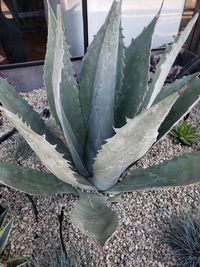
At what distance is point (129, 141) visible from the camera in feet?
2.09

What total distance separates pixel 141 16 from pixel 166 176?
189cm

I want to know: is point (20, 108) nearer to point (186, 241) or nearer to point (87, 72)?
point (87, 72)

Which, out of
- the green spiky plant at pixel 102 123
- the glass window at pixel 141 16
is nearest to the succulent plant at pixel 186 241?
the green spiky plant at pixel 102 123

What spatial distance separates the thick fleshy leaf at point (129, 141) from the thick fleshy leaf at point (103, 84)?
0.14 meters

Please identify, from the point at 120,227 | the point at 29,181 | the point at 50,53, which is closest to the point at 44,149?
the point at 29,181

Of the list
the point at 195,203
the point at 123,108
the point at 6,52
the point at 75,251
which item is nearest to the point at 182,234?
the point at 195,203

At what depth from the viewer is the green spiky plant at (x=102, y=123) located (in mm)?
677

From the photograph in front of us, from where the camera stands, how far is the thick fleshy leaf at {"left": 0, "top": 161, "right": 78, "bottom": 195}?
765mm

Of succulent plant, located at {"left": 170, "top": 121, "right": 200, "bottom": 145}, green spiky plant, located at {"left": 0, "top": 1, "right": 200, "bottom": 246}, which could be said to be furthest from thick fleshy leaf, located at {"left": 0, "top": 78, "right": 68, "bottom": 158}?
succulent plant, located at {"left": 170, "top": 121, "right": 200, "bottom": 145}

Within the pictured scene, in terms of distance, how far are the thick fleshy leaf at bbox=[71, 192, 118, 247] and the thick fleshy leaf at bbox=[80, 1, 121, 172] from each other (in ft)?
0.44

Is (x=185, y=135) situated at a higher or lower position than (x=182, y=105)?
lower

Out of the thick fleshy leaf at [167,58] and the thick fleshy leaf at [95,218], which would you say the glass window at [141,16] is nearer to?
the thick fleshy leaf at [167,58]

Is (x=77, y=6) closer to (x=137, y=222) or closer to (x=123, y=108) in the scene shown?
(x=123, y=108)

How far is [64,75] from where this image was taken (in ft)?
2.95
